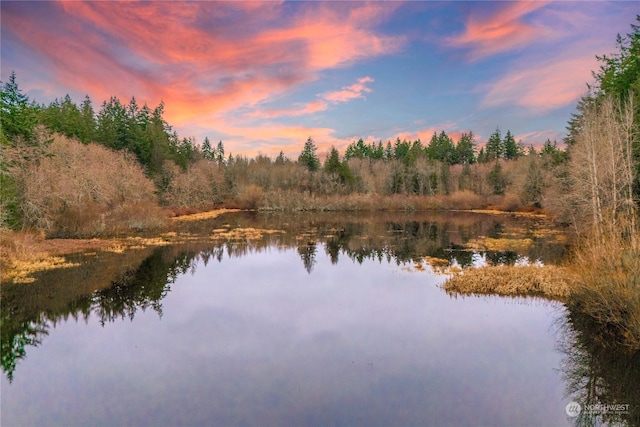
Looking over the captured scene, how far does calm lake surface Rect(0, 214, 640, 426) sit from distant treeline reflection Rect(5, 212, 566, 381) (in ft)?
0.46

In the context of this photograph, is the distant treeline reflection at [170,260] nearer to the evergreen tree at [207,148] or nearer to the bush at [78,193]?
the bush at [78,193]

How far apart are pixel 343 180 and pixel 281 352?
75.5 m

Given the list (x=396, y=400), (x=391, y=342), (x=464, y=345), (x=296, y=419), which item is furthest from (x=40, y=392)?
(x=464, y=345)

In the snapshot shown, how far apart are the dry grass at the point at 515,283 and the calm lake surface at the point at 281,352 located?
99 cm

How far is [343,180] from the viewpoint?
86500 mm

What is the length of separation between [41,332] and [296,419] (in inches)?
415

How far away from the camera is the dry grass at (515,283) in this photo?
59.7 feet

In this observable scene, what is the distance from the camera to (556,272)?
20.1m

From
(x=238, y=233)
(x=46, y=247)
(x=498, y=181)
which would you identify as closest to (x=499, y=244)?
(x=238, y=233)

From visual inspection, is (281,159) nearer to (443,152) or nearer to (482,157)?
(443,152)

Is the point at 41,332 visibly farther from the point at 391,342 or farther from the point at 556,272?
the point at 556,272

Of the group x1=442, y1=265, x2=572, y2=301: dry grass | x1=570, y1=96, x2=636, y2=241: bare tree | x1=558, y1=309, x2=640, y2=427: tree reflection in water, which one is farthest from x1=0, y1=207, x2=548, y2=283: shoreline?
x1=570, y1=96, x2=636, y2=241: bare tree

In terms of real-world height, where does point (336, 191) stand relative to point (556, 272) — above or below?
above

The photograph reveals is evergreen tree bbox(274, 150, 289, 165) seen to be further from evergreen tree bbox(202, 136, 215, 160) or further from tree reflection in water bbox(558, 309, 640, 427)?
tree reflection in water bbox(558, 309, 640, 427)
